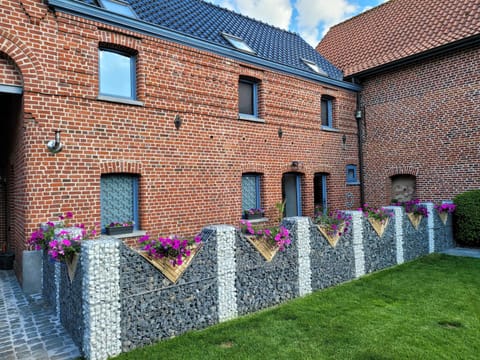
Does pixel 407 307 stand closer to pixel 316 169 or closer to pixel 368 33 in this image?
pixel 316 169

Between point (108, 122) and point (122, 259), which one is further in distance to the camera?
point (108, 122)

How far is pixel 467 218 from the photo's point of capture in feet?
31.7

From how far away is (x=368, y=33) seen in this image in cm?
1451

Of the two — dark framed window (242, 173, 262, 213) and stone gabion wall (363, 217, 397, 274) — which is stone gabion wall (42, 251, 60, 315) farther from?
stone gabion wall (363, 217, 397, 274)

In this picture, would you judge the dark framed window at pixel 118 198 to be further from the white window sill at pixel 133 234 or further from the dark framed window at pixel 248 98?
the dark framed window at pixel 248 98

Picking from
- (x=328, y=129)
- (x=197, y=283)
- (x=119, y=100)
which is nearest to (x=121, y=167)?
(x=119, y=100)

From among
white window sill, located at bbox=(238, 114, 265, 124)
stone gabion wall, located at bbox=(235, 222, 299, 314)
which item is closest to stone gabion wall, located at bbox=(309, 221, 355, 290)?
stone gabion wall, located at bbox=(235, 222, 299, 314)

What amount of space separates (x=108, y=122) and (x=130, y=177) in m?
1.31

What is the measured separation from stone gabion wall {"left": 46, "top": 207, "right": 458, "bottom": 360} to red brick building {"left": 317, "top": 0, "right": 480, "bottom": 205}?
5489 millimetres

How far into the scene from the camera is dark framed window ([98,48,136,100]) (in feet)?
24.0

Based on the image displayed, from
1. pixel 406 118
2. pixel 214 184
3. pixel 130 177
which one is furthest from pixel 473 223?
pixel 130 177

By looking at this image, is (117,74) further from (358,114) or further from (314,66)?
(358,114)

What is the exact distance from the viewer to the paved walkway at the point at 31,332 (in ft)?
12.6

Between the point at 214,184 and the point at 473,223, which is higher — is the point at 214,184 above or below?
above
